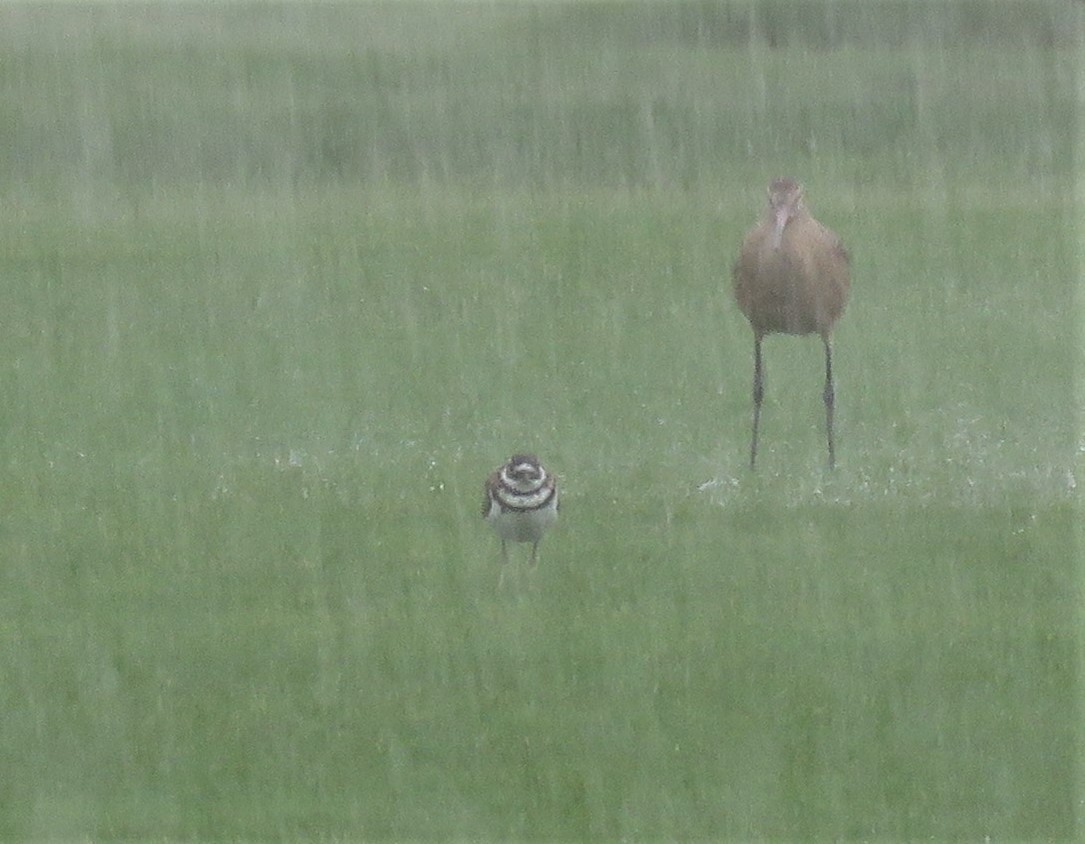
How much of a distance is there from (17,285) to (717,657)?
1305 centimetres

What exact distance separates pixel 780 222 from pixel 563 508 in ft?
7.93

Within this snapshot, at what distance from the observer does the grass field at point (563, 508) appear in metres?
7.75

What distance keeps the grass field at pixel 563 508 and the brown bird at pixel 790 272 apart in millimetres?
759

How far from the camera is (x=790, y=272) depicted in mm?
12328

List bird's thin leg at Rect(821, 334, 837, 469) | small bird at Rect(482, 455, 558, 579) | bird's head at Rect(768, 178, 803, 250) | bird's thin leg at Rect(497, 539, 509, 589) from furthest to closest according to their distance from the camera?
bird's head at Rect(768, 178, 803, 250) < bird's thin leg at Rect(821, 334, 837, 469) < bird's thin leg at Rect(497, 539, 509, 589) < small bird at Rect(482, 455, 558, 579)

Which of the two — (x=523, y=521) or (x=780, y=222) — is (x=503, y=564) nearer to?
(x=523, y=521)

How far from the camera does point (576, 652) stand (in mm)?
8805

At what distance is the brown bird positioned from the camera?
40.5ft

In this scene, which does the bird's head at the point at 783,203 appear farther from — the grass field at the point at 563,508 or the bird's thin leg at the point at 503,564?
the bird's thin leg at the point at 503,564

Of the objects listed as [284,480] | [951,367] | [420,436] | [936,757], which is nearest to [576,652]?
[936,757]

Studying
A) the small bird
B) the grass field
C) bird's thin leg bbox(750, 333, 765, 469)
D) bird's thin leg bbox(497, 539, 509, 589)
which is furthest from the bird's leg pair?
the small bird

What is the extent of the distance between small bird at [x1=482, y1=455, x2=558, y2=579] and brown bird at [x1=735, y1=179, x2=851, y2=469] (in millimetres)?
2754

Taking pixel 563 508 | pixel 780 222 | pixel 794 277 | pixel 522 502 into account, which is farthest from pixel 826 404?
pixel 522 502

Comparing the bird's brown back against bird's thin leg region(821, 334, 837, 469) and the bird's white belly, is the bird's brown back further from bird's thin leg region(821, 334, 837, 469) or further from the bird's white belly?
the bird's white belly
